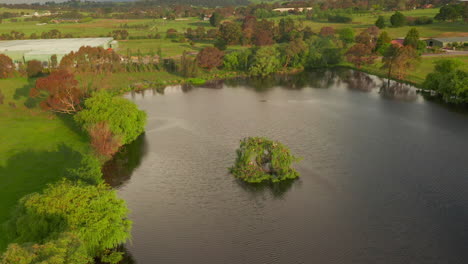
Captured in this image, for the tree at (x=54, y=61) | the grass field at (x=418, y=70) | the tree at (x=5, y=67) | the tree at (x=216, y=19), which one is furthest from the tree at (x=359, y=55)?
the tree at (x=216, y=19)

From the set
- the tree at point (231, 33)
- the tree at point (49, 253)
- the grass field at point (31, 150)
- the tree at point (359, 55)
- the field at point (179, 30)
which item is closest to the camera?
the tree at point (49, 253)

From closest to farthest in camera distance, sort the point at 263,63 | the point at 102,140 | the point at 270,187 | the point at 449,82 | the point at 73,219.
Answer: the point at 73,219
the point at 270,187
the point at 102,140
the point at 449,82
the point at 263,63

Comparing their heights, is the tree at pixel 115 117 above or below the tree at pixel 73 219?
above

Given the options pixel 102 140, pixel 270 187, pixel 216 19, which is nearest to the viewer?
pixel 270 187

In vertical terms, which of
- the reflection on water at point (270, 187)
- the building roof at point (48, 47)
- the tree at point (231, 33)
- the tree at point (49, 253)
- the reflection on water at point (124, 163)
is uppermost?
the tree at point (231, 33)

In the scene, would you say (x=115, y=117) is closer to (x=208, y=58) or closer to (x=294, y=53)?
(x=208, y=58)

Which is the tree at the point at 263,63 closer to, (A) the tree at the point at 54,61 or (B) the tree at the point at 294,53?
(B) the tree at the point at 294,53

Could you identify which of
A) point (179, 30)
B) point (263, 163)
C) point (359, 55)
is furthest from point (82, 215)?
point (179, 30)
